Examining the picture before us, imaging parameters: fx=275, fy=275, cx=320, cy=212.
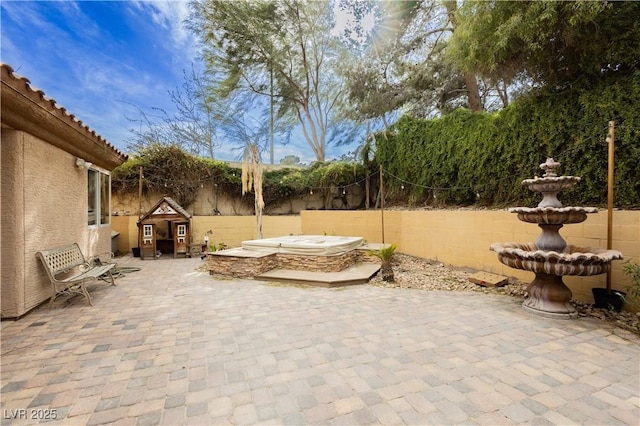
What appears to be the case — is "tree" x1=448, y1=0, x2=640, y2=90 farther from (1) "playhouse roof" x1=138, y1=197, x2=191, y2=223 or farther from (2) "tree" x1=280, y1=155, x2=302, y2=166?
(2) "tree" x1=280, y1=155, x2=302, y2=166

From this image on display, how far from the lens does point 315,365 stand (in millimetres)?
2416

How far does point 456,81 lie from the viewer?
30.3ft

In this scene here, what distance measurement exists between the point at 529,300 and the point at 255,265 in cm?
483

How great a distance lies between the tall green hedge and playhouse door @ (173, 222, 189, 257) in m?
7.32

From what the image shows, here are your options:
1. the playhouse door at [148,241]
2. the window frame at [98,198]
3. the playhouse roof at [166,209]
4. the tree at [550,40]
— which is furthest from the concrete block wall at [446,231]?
the window frame at [98,198]

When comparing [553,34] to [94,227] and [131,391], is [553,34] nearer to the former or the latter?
[131,391]

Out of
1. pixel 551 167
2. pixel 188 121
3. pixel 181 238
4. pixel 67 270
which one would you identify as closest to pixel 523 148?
pixel 551 167

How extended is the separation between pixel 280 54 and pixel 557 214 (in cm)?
1326

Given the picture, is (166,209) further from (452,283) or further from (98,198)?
(452,283)

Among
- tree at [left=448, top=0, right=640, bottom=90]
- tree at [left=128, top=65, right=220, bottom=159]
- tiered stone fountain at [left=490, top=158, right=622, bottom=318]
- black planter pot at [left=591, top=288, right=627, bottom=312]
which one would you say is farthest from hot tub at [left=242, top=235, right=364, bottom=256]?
tree at [left=128, top=65, right=220, bottom=159]

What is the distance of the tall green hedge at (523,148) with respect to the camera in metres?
4.07

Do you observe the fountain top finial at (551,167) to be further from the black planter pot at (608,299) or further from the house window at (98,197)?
the house window at (98,197)

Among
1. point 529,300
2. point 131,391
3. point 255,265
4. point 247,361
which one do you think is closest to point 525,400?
point 247,361

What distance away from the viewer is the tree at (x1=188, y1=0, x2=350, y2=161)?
1184 centimetres
